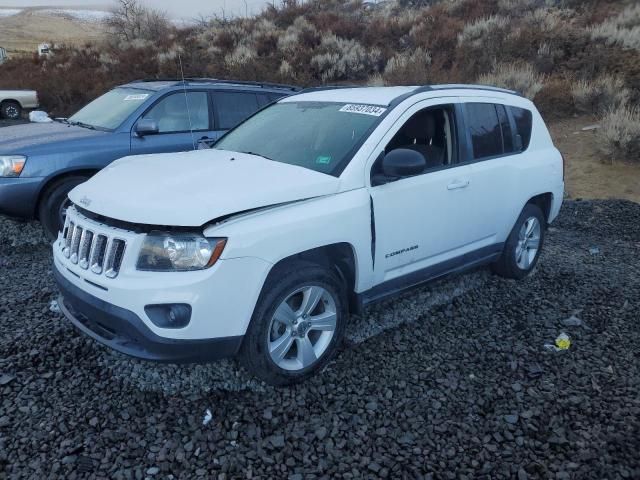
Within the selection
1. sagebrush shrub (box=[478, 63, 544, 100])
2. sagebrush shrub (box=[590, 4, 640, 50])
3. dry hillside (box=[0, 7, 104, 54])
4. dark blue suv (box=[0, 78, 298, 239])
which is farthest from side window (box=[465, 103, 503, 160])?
dry hillside (box=[0, 7, 104, 54])

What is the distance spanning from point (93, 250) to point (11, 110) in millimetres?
17380

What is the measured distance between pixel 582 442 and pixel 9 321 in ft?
13.2

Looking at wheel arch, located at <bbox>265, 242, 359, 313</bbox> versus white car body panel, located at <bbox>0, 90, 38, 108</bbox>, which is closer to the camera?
wheel arch, located at <bbox>265, 242, 359, 313</bbox>

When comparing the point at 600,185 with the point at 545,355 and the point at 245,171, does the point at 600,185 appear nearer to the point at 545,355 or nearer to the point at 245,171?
the point at 545,355

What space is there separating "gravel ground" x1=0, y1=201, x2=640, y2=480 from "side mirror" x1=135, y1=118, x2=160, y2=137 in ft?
7.15

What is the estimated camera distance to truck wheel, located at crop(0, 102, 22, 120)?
17031 mm

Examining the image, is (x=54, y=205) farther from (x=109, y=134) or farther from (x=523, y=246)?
(x=523, y=246)

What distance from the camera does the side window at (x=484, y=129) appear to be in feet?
13.9

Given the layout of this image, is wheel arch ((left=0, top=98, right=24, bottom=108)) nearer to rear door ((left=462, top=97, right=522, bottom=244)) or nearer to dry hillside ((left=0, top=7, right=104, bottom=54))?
rear door ((left=462, top=97, right=522, bottom=244))

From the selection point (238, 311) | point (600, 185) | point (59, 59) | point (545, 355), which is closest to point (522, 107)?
point (545, 355)

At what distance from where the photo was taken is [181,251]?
2723 millimetres

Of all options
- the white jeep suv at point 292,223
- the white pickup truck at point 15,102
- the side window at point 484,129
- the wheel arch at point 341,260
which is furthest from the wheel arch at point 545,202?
the white pickup truck at point 15,102

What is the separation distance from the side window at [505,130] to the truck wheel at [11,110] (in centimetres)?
1756

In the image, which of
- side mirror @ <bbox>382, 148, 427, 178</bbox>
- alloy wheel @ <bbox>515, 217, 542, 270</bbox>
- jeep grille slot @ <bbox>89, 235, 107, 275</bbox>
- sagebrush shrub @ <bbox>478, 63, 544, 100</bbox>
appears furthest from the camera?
sagebrush shrub @ <bbox>478, 63, 544, 100</bbox>
